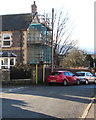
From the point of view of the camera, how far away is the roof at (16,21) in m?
33.9

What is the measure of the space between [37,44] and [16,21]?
501cm

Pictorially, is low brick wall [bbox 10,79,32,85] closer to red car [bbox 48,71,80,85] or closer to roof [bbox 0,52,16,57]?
red car [bbox 48,71,80,85]

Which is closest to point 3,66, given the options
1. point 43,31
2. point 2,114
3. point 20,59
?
point 20,59

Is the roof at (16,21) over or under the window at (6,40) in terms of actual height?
over

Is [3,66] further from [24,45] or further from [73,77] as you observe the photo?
[73,77]

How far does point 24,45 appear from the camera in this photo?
108 feet

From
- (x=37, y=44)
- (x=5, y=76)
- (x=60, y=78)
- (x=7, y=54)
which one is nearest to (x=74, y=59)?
(x=37, y=44)

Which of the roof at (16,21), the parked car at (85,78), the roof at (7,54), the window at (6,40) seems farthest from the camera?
the roof at (16,21)

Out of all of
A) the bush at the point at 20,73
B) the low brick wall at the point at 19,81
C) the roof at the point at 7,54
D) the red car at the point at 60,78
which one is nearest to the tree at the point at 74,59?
the roof at the point at 7,54

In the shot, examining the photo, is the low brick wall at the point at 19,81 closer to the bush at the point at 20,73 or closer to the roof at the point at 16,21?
the bush at the point at 20,73

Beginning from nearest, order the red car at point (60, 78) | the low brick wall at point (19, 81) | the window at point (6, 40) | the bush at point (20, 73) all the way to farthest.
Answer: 1. the red car at point (60, 78)
2. the low brick wall at point (19, 81)
3. the bush at point (20, 73)
4. the window at point (6, 40)

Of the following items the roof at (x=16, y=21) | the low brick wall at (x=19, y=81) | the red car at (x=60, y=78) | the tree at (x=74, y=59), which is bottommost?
the low brick wall at (x=19, y=81)

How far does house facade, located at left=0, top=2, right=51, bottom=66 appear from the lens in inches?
1302

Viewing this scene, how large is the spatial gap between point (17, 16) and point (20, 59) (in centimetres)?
794
